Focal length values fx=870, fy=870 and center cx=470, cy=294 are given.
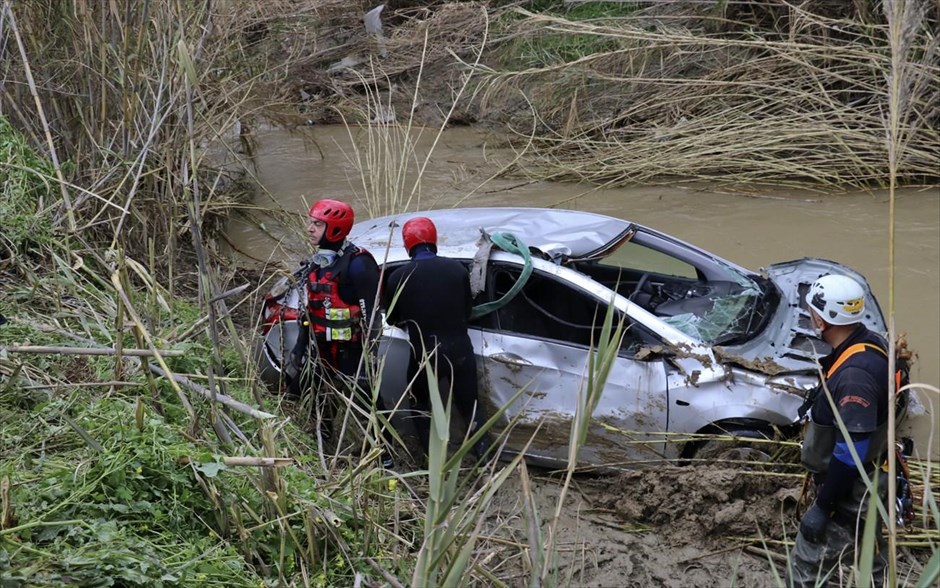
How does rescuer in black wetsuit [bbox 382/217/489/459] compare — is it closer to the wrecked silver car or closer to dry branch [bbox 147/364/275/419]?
the wrecked silver car

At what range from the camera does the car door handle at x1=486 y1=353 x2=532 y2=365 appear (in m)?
5.25

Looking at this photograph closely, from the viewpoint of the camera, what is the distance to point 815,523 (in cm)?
395

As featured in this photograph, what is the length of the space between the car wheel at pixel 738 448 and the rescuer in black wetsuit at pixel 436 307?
1338 millimetres

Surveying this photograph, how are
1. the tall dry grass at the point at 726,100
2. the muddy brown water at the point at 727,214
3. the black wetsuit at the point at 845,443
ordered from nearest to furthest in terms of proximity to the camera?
the black wetsuit at the point at 845,443 → the muddy brown water at the point at 727,214 → the tall dry grass at the point at 726,100

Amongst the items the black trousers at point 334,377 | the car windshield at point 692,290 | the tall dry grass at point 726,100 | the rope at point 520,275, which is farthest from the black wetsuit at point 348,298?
the tall dry grass at point 726,100

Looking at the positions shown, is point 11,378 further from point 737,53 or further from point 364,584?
point 737,53

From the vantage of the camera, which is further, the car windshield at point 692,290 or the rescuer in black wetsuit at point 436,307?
the car windshield at point 692,290

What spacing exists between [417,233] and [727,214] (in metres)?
6.03

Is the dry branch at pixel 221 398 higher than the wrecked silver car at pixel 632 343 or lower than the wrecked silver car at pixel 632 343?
higher

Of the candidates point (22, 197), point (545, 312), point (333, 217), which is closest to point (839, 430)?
point (545, 312)

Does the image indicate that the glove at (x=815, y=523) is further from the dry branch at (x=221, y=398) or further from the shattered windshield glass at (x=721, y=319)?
the dry branch at (x=221, y=398)

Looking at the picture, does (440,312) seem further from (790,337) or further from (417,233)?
(790,337)

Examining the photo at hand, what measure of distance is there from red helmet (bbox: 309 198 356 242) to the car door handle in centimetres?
120

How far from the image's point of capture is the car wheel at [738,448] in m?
4.93
